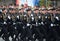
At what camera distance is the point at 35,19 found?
970cm

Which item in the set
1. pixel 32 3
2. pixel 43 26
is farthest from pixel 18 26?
pixel 32 3

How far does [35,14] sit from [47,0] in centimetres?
1077

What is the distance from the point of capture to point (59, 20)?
376 inches

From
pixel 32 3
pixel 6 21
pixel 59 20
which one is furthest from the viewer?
pixel 32 3

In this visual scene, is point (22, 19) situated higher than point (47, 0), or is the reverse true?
point (22, 19)

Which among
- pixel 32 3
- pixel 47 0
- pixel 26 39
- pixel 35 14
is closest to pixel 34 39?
pixel 26 39

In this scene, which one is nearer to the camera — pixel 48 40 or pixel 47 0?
pixel 48 40

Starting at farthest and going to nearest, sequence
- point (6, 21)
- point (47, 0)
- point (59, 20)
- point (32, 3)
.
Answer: point (47, 0)
point (32, 3)
point (6, 21)
point (59, 20)

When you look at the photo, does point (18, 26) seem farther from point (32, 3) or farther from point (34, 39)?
point (32, 3)

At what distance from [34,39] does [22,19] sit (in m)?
0.90

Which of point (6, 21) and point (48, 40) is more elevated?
point (6, 21)

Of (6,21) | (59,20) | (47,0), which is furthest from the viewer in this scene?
(47,0)

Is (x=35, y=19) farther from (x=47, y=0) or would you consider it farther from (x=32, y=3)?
(x=47, y=0)

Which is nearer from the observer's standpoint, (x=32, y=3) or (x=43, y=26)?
(x=43, y=26)
